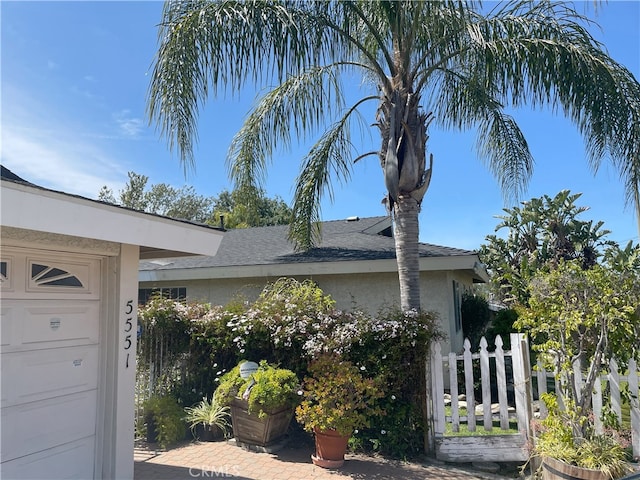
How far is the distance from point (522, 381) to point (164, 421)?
4940 mm

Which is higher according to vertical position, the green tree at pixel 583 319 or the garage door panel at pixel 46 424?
the green tree at pixel 583 319

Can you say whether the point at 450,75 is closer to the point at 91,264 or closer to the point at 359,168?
the point at 359,168

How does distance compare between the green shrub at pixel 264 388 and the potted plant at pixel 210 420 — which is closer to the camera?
the green shrub at pixel 264 388

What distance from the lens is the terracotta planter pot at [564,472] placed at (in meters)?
4.08

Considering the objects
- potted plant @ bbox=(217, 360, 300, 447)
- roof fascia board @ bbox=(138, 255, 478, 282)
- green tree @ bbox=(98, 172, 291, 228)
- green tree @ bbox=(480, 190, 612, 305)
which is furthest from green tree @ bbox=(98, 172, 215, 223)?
potted plant @ bbox=(217, 360, 300, 447)

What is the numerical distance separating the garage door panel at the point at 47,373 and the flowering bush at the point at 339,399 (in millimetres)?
2498

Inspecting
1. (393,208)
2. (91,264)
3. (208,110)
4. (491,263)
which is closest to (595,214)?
(491,263)

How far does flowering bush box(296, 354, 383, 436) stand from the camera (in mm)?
5328

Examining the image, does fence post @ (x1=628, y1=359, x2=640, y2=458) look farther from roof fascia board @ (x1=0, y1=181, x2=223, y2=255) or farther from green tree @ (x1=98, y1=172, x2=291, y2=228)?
green tree @ (x1=98, y1=172, x2=291, y2=228)

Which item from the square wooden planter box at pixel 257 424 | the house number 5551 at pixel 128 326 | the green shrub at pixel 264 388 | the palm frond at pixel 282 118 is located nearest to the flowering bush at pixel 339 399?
the green shrub at pixel 264 388

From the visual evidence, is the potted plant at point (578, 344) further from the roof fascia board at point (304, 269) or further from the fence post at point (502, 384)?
the roof fascia board at point (304, 269)

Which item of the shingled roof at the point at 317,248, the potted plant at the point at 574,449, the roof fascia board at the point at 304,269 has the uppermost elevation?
the shingled roof at the point at 317,248

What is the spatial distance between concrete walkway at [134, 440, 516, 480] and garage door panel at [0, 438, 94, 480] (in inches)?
31.4

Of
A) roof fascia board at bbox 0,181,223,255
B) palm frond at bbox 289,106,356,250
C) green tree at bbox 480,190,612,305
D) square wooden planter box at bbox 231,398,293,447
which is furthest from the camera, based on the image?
green tree at bbox 480,190,612,305
